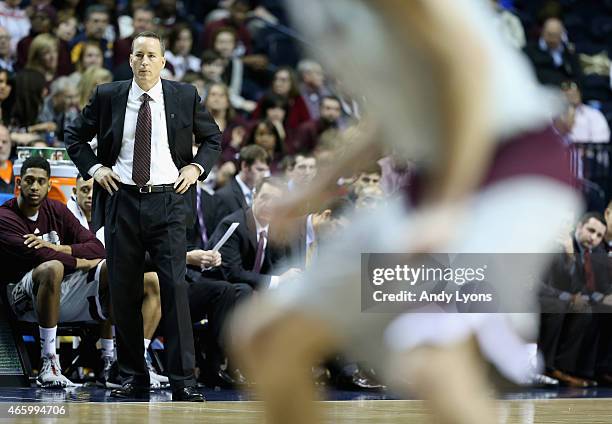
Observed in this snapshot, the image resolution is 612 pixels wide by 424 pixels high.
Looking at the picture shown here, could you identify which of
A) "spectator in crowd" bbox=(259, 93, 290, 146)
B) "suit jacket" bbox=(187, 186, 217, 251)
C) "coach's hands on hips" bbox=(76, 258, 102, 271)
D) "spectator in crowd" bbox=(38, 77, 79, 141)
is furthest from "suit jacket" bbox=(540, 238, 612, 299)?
"spectator in crowd" bbox=(38, 77, 79, 141)

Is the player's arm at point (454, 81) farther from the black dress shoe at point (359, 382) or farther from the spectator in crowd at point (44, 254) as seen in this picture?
the black dress shoe at point (359, 382)

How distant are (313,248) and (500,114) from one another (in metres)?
5.99

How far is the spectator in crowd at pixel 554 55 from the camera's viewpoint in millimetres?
13594

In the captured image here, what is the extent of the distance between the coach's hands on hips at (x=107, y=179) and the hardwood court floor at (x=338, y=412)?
1.27 meters

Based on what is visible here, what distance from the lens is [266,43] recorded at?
13.6 metres

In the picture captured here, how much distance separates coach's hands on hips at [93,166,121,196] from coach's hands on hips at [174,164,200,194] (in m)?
0.36

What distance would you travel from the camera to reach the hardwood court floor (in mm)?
5953

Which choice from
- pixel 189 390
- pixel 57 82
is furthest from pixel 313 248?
pixel 57 82

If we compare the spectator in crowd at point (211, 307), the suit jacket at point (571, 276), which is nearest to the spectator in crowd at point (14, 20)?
the spectator in crowd at point (211, 307)

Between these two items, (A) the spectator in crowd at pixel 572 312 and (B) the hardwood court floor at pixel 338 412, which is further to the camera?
(A) the spectator in crowd at pixel 572 312

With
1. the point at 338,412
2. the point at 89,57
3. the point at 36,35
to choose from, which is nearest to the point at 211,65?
the point at 89,57

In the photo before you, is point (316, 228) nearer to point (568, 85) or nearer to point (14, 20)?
point (14, 20)

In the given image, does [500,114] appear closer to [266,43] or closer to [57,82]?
[57,82]

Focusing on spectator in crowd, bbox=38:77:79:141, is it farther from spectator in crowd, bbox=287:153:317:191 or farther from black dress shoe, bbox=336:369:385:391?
black dress shoe, bbox=336:369:385:391
